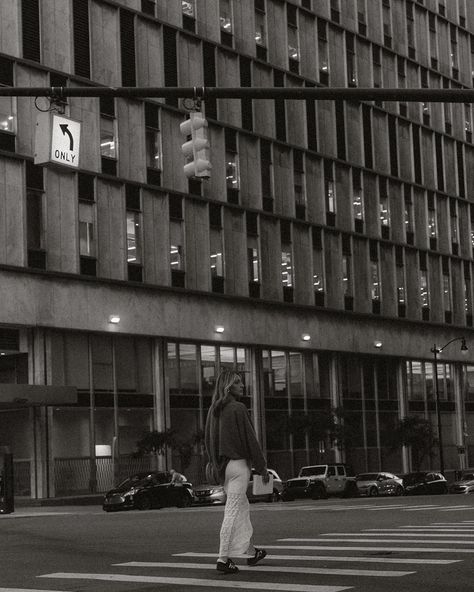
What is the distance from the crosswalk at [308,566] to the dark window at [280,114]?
4533cm

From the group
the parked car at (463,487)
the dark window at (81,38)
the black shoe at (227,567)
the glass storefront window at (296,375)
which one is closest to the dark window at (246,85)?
the dark window at (81,38)

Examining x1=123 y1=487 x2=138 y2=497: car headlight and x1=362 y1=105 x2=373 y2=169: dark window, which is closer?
x1=123 y1=487 x2=138 y2=497: car headlight

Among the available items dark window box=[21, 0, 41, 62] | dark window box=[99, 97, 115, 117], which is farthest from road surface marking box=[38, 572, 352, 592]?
dark window box=[99, 97, 115, 117]

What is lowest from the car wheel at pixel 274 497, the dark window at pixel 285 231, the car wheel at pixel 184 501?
the car wheel at pixel 274 497

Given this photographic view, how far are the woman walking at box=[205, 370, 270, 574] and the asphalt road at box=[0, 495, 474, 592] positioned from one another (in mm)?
298

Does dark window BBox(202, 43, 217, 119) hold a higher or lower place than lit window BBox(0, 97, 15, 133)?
higher

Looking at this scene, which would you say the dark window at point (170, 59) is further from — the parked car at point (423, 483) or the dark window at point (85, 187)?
the parked car at point (423, 483)

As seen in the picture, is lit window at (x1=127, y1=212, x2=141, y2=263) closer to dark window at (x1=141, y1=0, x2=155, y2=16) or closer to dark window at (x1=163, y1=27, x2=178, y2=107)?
dark window at (x1=163, y1=27, x2=178, y2=107)

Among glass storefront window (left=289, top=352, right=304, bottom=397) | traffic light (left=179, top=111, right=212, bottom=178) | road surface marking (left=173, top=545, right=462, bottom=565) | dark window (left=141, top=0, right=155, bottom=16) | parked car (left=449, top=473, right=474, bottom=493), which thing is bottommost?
parked car (left=449, top=473, right=474, bottom=493)

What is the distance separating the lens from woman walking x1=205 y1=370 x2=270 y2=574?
37.6 feet

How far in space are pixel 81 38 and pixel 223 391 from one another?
39.0 metres

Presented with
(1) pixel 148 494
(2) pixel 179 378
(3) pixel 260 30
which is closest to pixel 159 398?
(2) pixel 179 378

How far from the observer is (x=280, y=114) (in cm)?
5959

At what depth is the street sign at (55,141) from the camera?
665 inches
